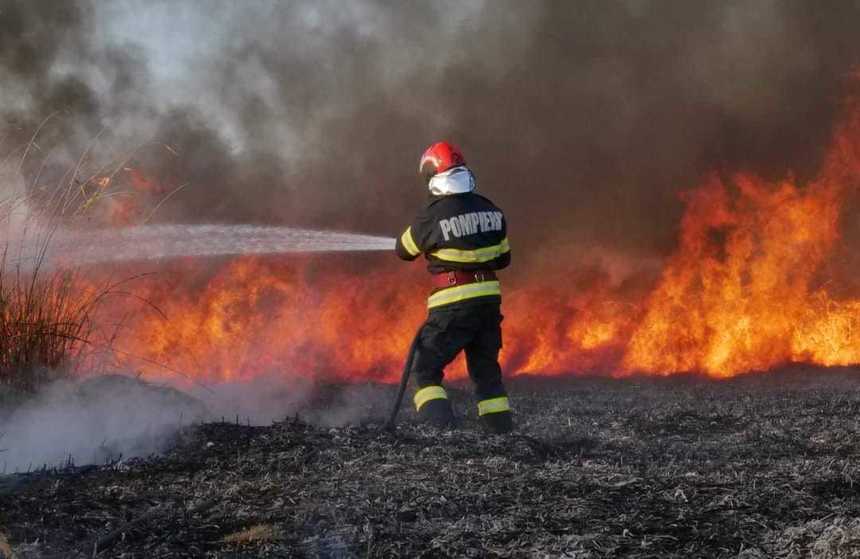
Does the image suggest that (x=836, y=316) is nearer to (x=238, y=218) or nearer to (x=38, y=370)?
(x=238, y=218)

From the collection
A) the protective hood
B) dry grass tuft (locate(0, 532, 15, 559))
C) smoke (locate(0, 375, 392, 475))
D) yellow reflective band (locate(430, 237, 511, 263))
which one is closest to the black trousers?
yellow reflective band (locate(430, 237, 511, 263))

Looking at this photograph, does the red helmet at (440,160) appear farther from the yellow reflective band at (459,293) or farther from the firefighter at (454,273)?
the yellow reflective band at (459,293)

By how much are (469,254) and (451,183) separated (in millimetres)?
552

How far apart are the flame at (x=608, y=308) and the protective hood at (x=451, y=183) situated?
5.60 m

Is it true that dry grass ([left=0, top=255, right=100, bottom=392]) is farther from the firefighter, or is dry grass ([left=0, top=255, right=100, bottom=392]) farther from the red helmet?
the red helmet

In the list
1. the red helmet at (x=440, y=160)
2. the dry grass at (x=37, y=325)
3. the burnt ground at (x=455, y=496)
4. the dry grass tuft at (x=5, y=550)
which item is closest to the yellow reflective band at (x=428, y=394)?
the burnt ground at (x=455, y=496)

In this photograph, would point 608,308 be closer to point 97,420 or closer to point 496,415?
point 496,415

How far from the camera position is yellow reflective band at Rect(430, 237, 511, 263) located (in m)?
7.07

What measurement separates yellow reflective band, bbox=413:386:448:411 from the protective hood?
1.45 meters

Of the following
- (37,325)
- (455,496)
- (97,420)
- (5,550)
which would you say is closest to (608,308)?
(37,325)

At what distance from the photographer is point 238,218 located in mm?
14297

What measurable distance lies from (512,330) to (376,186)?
10.7 ft

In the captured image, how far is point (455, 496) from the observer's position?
4500 mm

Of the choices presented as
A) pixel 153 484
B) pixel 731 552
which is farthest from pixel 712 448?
pixel 153 484
